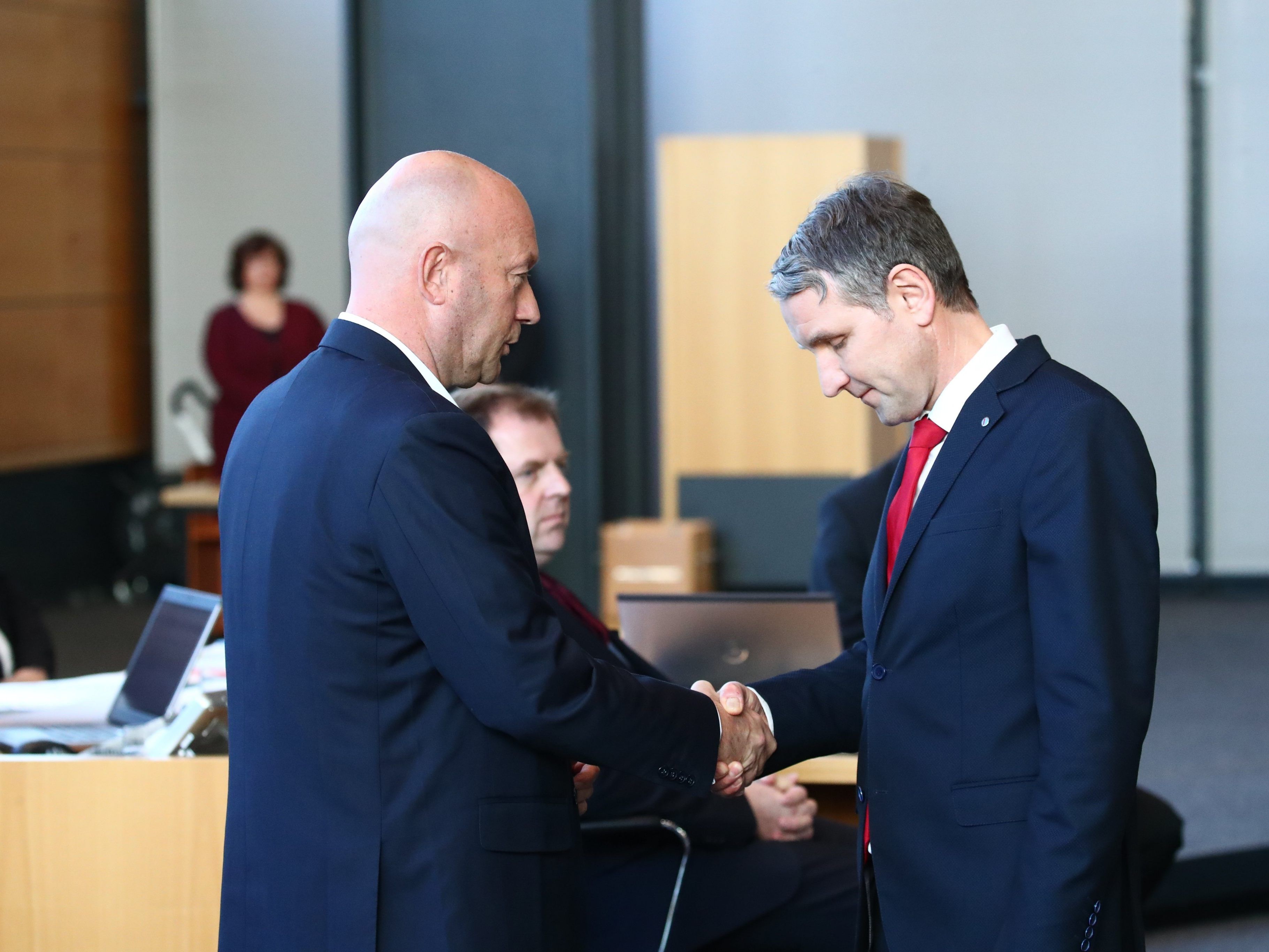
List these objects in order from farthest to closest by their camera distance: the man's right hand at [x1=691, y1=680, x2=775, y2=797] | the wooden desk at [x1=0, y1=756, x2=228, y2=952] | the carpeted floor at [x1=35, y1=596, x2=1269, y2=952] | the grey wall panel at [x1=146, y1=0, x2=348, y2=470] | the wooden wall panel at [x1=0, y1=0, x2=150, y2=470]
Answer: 1. the grey wall panel at [x1=146, y1=0, x2=348, y2=470]
2. the wooden wall panel at [x1=0, y1=0, x2=150, y2=470]
3. the carpeted floor at [x1=35, y1=596, x2=1269, y2=952]
4. the wooden desk at [x1=0, y1=756, x2=228, y2=952]
5. the man's right hand at [x1=691, y1=680, x2=775, y2=797]

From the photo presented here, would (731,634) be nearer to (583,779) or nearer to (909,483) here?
(583,779)

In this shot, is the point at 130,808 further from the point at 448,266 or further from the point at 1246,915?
the point at 1246,915

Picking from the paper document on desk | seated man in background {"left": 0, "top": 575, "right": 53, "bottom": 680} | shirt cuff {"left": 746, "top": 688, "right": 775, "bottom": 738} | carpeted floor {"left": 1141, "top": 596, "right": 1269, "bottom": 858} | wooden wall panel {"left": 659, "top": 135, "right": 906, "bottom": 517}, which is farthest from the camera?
wooden wall panel {"left": 659, "top": 135, "right": 906, "bottom": 517}

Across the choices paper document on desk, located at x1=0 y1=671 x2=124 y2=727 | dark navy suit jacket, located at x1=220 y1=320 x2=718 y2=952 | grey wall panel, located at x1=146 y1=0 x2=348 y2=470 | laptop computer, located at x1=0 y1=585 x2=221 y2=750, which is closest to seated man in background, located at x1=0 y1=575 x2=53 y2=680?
paper document on desk, located at x1=0 y1=671 x2=124 y2=727

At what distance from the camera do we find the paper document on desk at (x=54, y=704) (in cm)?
264

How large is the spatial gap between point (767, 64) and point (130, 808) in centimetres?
660

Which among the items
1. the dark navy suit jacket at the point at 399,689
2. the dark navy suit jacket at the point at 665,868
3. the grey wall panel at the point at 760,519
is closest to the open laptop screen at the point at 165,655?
the dark navy suit jacket at the point at 665,868

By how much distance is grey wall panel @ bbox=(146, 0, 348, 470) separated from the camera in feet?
28.5

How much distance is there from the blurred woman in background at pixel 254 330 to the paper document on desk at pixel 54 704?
459cm

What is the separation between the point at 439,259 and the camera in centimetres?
171

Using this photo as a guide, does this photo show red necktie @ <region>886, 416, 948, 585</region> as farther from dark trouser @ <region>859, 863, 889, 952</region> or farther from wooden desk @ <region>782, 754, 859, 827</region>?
wooden desk @ <region>782, 754, 859, 827</region>

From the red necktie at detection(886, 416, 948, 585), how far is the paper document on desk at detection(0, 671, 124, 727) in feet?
5.26

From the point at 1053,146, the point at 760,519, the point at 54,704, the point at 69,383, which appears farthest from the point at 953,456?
the point at 69,383

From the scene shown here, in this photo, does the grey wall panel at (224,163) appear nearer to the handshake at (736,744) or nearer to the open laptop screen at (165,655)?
the open laptop screen at (165,655)
